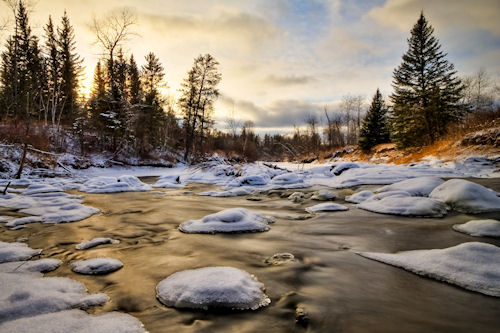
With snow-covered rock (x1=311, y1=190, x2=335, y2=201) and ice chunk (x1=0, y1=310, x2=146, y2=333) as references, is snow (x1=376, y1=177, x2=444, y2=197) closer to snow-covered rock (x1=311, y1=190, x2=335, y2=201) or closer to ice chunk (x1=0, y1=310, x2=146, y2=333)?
snow-covered rock (x1=311, y1=190, x2=335, y2=201)

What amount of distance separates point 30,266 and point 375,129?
3060 centimetres

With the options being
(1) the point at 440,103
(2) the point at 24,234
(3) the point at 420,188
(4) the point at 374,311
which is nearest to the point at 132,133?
(2) the point at 24,234

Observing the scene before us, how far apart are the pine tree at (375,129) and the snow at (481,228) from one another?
25.7m

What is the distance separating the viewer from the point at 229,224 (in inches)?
154

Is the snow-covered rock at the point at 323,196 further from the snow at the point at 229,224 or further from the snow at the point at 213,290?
the snow at the point at 213,290

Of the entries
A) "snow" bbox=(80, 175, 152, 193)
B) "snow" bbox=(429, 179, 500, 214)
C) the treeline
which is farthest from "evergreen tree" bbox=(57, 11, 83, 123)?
"snow" bbox=(429, 179, 500, 214)

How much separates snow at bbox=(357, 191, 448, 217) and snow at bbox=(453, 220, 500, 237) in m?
0.72

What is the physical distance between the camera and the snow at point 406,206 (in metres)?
4.34

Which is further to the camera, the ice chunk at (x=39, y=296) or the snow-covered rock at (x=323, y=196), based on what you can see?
the snow-covered rock at (x=323, y=196)

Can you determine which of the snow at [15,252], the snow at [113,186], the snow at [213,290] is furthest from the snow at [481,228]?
the snow at [113,186]

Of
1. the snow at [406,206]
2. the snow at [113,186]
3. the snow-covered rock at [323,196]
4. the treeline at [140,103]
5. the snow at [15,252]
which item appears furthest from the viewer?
the treeline at [140,103]

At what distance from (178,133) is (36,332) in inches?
1526

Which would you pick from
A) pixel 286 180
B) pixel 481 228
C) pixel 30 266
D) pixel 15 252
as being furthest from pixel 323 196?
pixel 15 252

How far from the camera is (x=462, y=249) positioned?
2.32 metres
